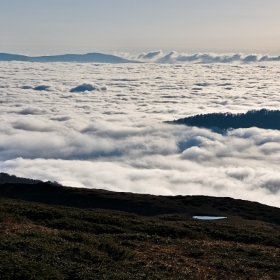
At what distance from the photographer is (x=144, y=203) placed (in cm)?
10219

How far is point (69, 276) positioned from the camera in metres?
19.2

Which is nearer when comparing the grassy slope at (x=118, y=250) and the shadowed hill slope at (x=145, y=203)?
the grassy slope at (x=118, y=250)

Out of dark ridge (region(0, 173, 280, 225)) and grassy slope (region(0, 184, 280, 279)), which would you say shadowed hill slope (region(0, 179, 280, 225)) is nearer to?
dark ridge (region(0, 173, 280, 225))

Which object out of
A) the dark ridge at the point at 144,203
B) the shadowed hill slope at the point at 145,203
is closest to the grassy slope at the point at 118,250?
the dark ridge at the point at 144,203

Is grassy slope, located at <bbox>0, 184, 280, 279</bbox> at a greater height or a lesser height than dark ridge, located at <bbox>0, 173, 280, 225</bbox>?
greater

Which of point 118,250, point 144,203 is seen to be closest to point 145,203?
point 144,203

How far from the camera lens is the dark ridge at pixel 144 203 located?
95.8 meters

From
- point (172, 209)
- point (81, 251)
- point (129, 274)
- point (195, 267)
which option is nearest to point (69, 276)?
point (129, 274)

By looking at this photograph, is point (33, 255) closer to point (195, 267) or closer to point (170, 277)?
point (170, 277)

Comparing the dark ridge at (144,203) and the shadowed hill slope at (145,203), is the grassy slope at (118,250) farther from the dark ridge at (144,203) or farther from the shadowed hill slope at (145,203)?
the shadowed hill slope at (145,203)

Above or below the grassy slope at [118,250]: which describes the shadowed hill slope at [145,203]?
below

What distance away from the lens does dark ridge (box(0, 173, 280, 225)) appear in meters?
95.8

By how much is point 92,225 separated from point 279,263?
55.9 ft

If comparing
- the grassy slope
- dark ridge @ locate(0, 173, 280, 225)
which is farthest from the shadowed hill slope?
the grassy slope
